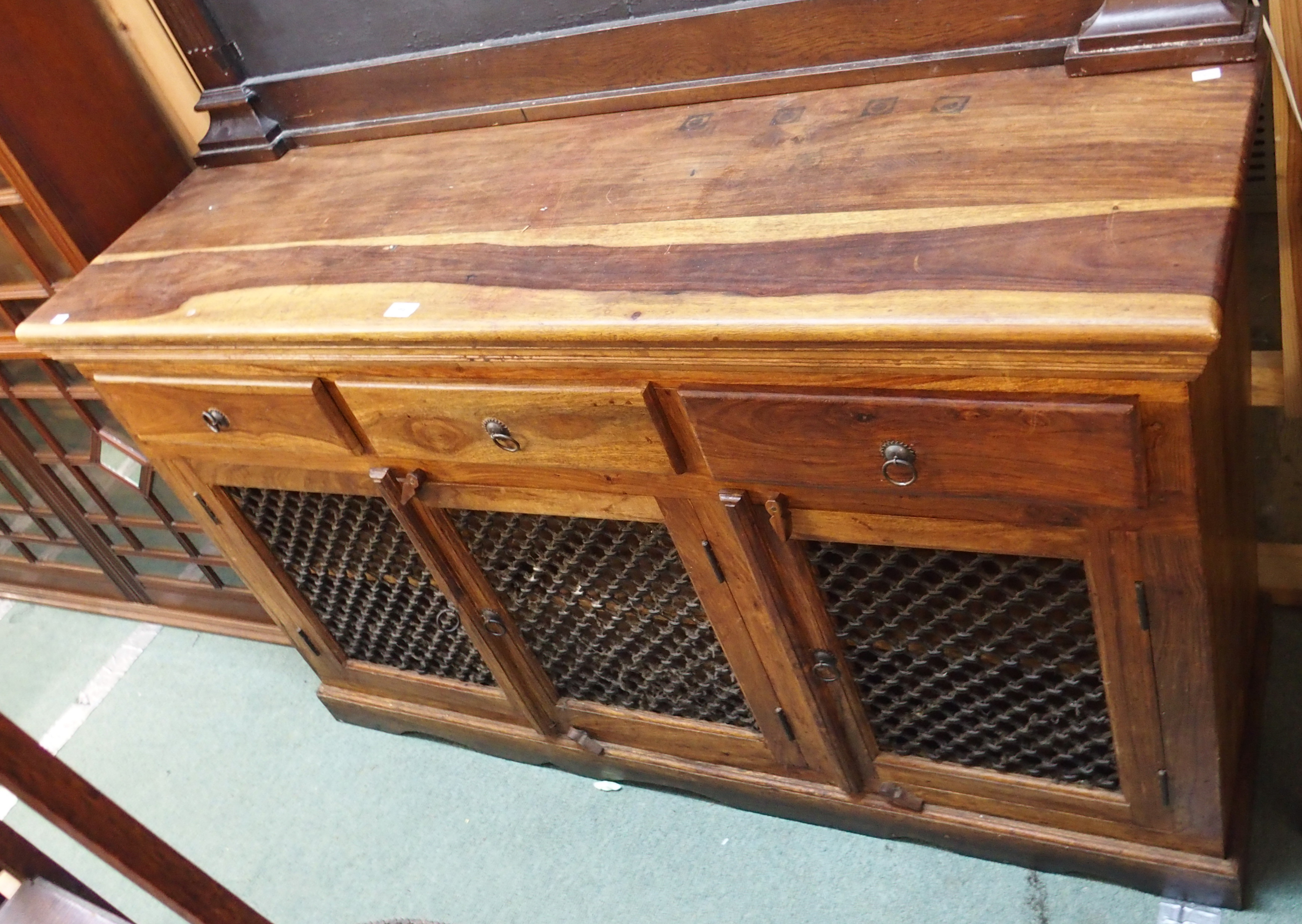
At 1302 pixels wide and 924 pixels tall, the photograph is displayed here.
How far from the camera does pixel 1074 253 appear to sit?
2.98 feet

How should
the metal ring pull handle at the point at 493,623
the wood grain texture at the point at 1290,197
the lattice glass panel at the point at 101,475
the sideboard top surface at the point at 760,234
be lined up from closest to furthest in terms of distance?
the sideboard top surface at the point at 760,234, the wood grain texture at the point at 1290,197, the metal ring pull handle at the point at 493,623, the lattice glass panel at the point at 101,475

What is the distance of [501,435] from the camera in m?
1.24

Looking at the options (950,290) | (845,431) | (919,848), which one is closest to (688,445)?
(845,431)

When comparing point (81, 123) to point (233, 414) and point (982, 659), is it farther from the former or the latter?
point (982, 659)

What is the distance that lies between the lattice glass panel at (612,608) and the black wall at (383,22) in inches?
24.5

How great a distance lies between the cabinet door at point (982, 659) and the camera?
1.11m

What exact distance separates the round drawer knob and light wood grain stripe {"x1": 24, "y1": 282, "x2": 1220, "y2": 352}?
0.12m

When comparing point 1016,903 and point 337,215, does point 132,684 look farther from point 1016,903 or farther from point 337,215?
point 1016,903

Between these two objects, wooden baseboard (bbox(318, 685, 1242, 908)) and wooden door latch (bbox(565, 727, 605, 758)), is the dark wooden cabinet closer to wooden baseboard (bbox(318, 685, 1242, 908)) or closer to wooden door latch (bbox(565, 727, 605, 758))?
wooden baseboard (bbox(318, 685, 1242, 908))

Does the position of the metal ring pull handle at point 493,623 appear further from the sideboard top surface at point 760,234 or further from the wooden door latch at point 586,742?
the sideboard top surface at point 760,234

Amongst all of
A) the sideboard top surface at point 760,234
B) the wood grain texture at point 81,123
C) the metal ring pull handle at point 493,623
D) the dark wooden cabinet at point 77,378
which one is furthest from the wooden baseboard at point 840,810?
the wood grain texture at point 81,123

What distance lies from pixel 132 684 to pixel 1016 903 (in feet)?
5.87

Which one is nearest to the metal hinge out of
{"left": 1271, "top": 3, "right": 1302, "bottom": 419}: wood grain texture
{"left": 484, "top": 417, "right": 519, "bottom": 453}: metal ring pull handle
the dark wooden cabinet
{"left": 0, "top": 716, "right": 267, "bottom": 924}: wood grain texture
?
{"left": 484, "top": 417, "right": 519, "bottom": 453}: metal ring pull handle

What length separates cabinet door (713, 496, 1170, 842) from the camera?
111cm
